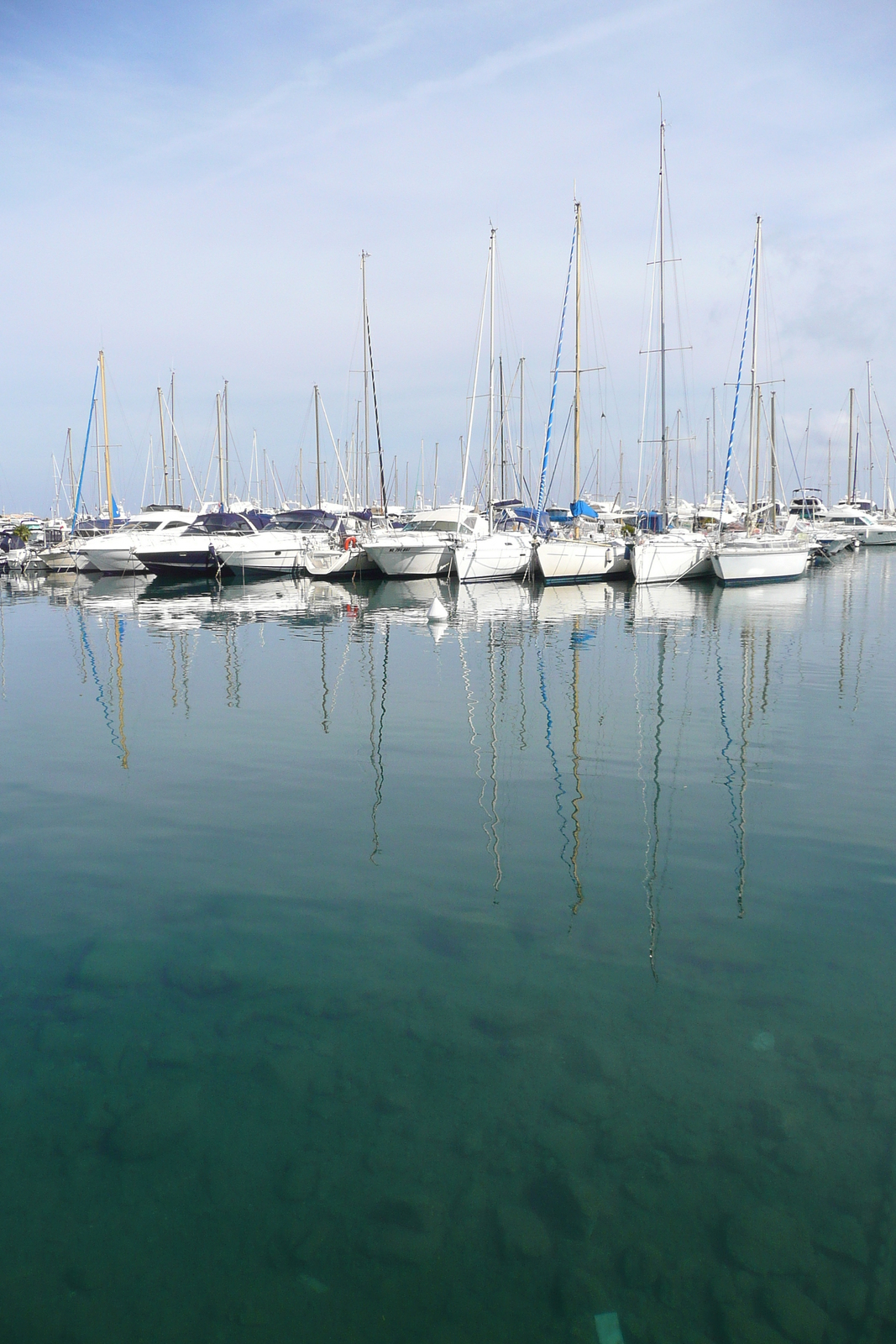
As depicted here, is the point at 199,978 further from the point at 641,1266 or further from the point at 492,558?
the point at 492,558

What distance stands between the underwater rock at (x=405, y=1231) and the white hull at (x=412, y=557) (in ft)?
121

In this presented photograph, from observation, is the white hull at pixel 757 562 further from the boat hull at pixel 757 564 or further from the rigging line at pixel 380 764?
the rigging line at pixel 380 764

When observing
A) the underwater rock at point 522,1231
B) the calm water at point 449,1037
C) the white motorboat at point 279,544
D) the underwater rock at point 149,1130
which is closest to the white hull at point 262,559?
the white motorboat at point 279,544

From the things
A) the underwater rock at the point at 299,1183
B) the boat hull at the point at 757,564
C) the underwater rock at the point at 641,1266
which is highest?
the boat hull at the point at 757,564

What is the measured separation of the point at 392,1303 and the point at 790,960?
3886 mm

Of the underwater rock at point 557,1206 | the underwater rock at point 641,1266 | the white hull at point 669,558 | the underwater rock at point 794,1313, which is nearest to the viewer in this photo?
the underwater rock at point 794,1313

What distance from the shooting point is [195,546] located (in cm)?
A: 4250

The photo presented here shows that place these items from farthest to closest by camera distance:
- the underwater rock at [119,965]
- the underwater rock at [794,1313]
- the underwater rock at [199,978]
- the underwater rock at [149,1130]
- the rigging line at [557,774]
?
the rigging line at [557,774], the underwater rock at [119,965], the underwater rock at [199,978], the underwater rock at [149,1130], the underwater rock at [794,1313]

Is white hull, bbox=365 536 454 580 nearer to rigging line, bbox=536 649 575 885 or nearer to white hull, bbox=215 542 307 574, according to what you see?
white hull, bbox=215 542 307 574

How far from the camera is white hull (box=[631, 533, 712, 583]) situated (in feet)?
125

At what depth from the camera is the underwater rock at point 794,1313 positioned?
3898 mm

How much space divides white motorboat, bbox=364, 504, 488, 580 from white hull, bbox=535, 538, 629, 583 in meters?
3.95

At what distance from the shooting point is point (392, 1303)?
408cm

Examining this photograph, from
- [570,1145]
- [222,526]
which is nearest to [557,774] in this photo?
[570,1145]
